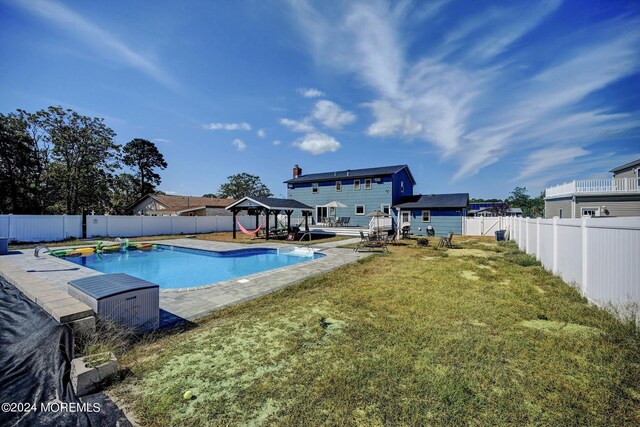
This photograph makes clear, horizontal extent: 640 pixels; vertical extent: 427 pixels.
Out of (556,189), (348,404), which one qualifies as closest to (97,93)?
(348,404)

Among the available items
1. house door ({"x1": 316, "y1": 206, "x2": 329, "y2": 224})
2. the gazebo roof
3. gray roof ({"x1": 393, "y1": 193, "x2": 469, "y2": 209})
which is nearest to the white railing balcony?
gray roof ({"x1": 393, "y1": 193, "x2": 469, "y2": 209})

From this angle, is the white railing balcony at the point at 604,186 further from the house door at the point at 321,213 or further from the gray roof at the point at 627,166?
the house door at the point at 321,213

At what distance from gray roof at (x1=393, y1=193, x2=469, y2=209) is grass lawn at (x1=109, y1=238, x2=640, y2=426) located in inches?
717

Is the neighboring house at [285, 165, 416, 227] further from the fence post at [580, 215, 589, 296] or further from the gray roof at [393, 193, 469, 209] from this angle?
the fence post at [580, 215, 589, 296]

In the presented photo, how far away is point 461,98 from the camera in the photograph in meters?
14.4

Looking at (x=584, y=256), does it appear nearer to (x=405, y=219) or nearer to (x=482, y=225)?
(x=482, y=225)

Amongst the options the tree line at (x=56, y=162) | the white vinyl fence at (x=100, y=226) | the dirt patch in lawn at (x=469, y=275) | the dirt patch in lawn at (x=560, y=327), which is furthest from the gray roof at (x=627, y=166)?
the tree line at (x=56, y=162)

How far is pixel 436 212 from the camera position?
23297 millimetres

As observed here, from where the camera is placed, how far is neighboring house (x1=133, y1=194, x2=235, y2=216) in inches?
1256

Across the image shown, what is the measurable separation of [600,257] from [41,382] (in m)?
8.23

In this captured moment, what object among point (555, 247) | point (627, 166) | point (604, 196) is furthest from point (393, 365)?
point (627, 166)

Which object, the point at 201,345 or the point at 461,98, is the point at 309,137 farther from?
the point at 201,345

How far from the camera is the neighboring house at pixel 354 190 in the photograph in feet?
84.0

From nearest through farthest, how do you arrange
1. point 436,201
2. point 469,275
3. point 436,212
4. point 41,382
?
point 41,382, point 469,275, point 436,212, point 436,201
